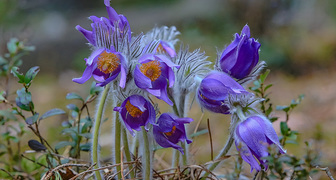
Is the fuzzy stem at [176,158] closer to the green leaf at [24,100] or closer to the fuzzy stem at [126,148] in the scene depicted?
the fuzzy stem at [126,148]

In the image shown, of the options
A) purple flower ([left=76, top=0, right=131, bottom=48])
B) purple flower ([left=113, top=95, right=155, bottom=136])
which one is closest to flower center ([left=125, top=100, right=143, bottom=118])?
purple flower ([left=113, top=95, right=155, bottom=136])

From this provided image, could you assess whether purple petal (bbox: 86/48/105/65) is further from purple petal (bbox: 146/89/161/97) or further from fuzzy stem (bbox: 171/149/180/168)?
fuzzy stem (bbox: 171/149/180/168)

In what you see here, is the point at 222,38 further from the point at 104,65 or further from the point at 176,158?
the point at 104,65

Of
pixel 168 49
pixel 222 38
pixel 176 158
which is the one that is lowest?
pixel 176 158

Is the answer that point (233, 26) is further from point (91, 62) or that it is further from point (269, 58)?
point (91, 62)

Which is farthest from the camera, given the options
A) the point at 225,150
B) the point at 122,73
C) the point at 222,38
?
the point at 222,38

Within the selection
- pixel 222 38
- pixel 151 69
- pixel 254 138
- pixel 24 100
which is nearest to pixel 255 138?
pixel 254 138
